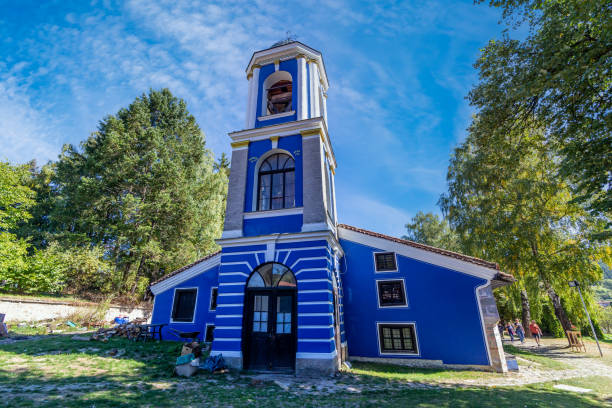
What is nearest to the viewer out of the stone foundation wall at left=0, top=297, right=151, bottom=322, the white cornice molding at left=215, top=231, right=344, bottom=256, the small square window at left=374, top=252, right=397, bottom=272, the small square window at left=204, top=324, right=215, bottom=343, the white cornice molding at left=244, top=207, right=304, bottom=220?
the white cornice molding at left=215, top=231, right=344, bottom=256

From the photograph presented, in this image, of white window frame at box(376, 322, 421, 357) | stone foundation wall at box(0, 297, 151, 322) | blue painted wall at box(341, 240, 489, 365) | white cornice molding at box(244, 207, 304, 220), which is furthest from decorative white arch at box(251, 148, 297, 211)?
stone foundation wall at box(0, 297, 151, 322)

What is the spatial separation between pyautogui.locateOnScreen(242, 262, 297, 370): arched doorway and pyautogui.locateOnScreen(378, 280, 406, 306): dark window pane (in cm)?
473

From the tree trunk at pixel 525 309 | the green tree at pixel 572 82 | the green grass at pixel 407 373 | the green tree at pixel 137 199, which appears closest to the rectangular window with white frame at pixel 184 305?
the green grass at pixel 407 373

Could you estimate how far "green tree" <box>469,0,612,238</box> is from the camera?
21.4 ft

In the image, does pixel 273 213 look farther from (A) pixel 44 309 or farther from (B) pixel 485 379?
(A) pixel 44 309

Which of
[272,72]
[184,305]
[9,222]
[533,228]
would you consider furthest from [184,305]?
[533,228]

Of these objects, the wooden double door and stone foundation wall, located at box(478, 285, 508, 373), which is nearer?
the wooden double door

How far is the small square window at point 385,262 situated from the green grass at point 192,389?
4.18m

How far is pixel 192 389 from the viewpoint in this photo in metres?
6.77

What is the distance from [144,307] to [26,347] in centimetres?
1349

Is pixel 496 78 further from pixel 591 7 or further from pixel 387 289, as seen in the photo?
pixel 387 289

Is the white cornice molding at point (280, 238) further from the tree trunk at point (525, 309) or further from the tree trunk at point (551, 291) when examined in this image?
the tree trunk at point (525, 309)

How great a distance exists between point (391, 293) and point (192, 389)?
8.64 meters

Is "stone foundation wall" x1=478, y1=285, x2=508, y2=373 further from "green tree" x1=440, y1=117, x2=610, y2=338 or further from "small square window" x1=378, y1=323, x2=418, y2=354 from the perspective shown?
"green tree" x1=440, y1=117, x2=610, y2=338
